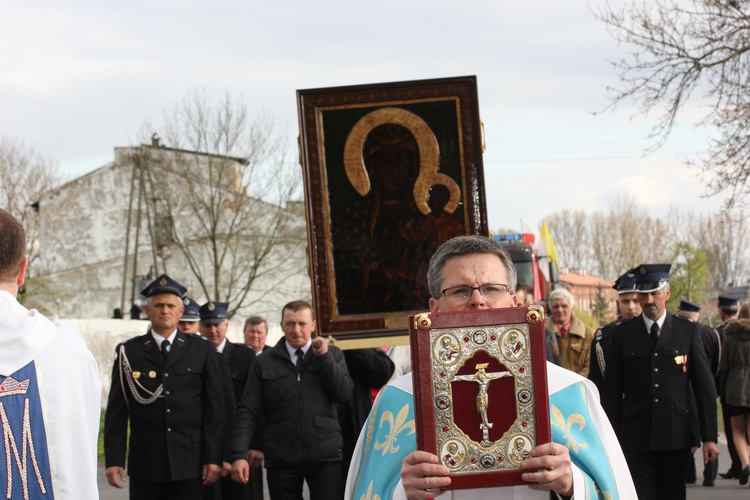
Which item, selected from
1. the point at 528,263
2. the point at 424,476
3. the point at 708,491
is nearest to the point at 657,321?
the point at 708,491

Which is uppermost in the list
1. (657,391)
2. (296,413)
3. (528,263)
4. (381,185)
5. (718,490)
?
(381,185)

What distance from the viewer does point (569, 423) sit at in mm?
3615

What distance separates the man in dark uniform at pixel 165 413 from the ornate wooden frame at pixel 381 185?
3.76 feet

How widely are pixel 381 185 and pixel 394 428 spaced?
14.6 feet

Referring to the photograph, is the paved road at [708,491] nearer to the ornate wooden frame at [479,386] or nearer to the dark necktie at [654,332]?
the dark necktie at [654,332]

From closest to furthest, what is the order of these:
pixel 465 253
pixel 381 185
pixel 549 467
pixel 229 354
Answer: pixel 549 467
pixel 465 253
pixel 381 185
pixel 229 354

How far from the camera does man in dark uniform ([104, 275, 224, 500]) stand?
7988mm

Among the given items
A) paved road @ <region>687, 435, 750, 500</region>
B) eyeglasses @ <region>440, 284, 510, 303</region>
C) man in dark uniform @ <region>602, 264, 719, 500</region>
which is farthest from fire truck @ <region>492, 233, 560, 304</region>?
eyeglasses @ <region>440, 284, 510, 303</region>

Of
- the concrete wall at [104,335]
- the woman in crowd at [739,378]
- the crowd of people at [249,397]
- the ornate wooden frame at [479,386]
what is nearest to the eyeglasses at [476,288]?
the crowd of people at [249,397]

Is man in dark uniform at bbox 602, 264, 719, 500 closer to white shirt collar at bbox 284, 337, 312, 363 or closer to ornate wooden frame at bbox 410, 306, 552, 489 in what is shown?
white shirt collar at bbox 284, 337, 312, 363

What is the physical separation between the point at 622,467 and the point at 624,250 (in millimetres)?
71958

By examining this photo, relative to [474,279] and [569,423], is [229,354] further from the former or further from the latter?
[569,423]

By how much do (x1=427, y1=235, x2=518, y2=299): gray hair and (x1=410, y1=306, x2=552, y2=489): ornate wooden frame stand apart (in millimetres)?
449

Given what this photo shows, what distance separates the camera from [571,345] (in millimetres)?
11008
